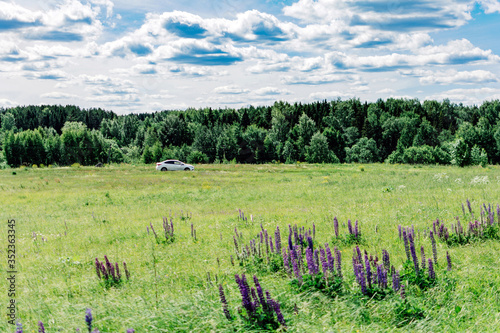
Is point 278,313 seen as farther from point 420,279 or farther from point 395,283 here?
point 420,279

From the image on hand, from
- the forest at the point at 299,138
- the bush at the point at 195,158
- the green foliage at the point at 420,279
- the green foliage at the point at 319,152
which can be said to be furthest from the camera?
the forest at the point at 299,138

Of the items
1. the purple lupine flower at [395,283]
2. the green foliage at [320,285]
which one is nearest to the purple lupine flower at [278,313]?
the green foliage at [320,285]

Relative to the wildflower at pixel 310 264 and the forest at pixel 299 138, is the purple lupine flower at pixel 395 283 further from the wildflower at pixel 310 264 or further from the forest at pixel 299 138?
the forest at pixel 299 138

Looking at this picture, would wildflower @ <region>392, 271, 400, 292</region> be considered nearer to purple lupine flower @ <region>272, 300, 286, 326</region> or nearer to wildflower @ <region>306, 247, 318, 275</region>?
wildflower @ <region>306, 247, 318, 275</region>

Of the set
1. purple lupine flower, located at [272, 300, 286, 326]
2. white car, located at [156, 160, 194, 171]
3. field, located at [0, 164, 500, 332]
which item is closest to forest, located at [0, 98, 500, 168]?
white car, located at [156, 160, 194, 171]

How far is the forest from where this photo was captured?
92438 millimetres

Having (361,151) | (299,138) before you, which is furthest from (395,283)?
(299,138)

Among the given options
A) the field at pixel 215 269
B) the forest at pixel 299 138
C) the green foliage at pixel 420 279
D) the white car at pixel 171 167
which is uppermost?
the forest at pixel 299 138

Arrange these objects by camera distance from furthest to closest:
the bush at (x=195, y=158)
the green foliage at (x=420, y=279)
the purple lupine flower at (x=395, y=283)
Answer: the bush at (x=195, y=158) → the green foliage at (x=420, y=279) → the purple lupine flower at (x=395, y=283)

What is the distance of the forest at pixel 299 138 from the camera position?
9244 centimetres

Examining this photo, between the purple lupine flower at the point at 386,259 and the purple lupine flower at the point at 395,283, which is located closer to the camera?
the purple lupine flower at the point at 395,283

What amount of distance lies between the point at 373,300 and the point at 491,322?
164cm

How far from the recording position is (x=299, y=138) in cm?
10344

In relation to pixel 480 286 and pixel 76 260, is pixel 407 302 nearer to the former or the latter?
pixel 480 286
